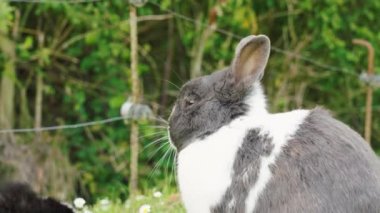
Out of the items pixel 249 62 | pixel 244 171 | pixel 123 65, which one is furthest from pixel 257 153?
pixel 123 65

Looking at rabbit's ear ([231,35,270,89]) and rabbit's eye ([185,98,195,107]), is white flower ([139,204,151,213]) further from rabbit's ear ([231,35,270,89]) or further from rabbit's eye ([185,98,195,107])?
rabbit's ear ([231,35,270,89])

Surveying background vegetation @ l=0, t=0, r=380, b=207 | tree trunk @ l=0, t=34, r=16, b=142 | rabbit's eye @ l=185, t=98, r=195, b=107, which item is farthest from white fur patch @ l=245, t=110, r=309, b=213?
tree trunk @ l=0, t=34, r=16, b=142

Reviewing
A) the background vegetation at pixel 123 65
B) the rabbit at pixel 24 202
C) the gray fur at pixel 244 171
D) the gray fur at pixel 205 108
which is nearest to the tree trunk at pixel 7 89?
the background vegetation at pixel 123 65

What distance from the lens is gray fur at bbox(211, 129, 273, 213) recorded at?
3.92m

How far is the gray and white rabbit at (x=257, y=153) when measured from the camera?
383 cm

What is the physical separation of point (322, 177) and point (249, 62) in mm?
620

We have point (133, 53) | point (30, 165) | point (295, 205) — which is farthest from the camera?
point (30, 165)

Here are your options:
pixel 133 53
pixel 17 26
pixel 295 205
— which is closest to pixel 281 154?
pixel 295 205

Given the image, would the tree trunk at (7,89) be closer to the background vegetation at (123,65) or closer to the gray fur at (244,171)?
the background vegetation at (123,65)

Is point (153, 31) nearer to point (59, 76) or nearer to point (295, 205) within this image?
point (59, 76)

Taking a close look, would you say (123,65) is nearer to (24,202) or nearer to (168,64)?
(168,64)

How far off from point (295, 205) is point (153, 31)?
6151 mm

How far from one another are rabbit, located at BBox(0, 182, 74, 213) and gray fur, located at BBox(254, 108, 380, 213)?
3.52 ft

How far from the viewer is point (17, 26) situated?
29.5 ft
